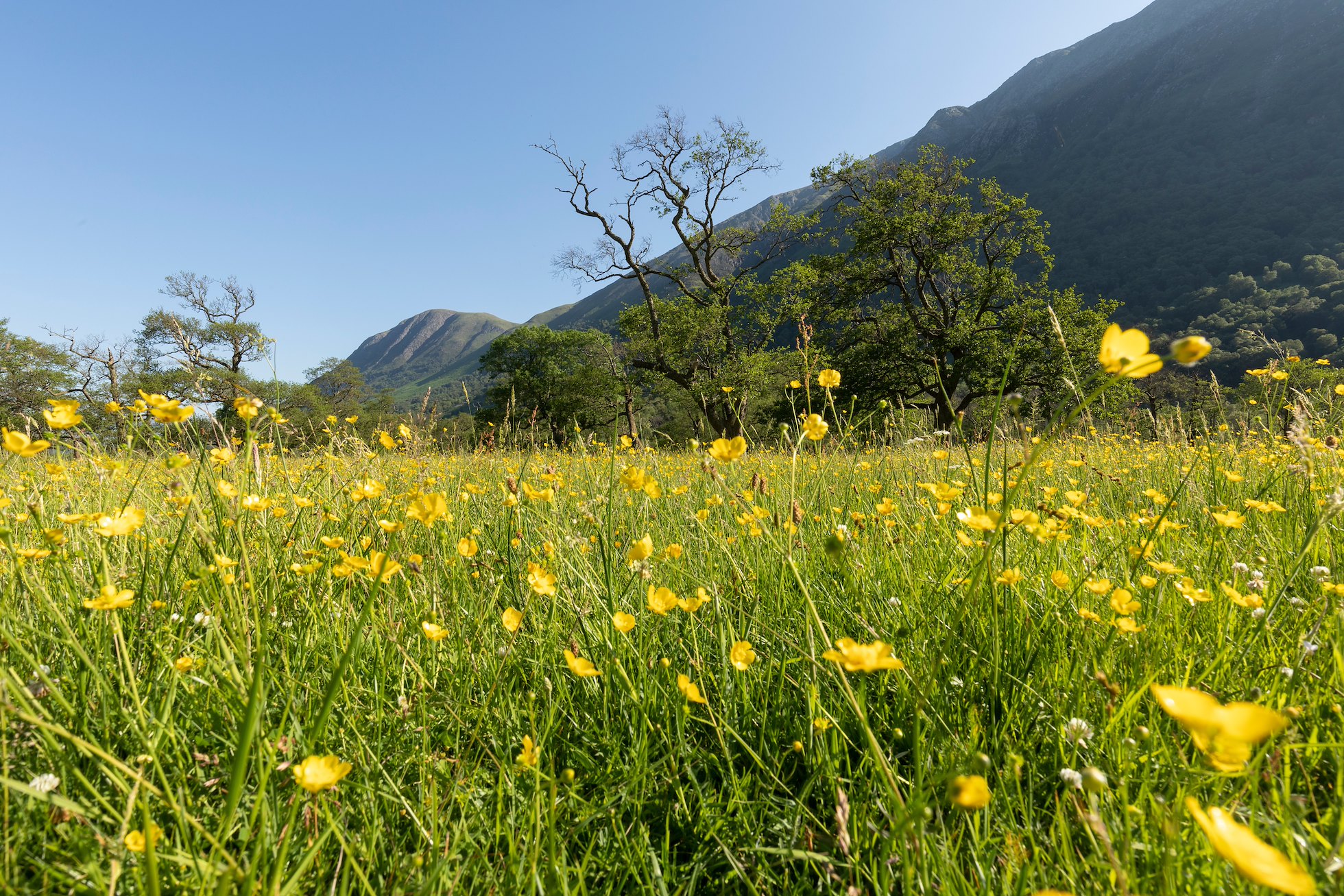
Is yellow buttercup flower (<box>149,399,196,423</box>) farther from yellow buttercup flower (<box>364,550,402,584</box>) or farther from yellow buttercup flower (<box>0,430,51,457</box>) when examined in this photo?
yellow buttercup flower (<box>364,550,402,584</box>)

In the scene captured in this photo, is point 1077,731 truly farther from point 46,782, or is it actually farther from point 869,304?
point 869,304

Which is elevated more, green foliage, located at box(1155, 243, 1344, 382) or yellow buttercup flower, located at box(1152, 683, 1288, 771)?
yellow buttercup flower, located at box(1152, 683, 1288, 771)

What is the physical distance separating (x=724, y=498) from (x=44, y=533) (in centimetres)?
177

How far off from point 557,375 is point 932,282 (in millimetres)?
18329

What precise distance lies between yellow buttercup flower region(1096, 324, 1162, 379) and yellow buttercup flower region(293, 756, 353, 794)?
90 centimetres

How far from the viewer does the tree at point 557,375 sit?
84.2 feet

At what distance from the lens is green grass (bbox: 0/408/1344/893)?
0.71 meters

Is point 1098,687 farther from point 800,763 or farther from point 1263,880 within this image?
point 1263,880

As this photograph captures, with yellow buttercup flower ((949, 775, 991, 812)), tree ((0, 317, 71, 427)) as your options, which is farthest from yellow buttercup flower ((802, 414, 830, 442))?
tree ((0, 317, 71, 427))

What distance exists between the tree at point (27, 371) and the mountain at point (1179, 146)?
24.9 meters

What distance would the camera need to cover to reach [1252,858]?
37 cm

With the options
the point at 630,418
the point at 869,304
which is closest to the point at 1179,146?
the point at 869,304

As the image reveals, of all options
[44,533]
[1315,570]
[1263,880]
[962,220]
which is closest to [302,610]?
[44,533]

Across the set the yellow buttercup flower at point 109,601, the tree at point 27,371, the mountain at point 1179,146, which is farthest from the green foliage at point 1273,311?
the tree at point 27,371
